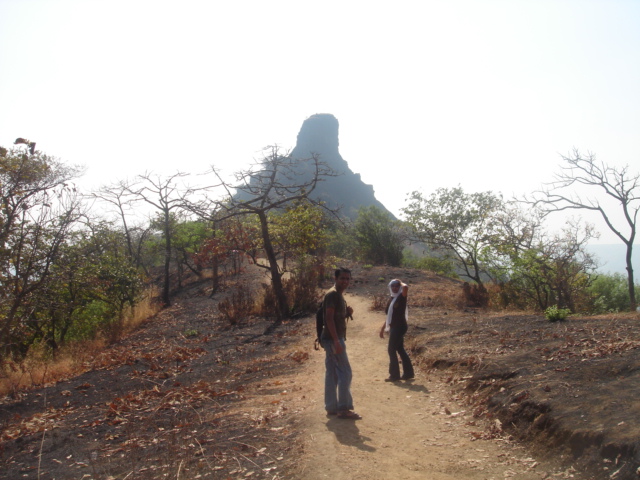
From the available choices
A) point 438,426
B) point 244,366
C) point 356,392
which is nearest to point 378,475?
point 438,426

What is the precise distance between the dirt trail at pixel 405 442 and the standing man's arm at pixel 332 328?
0.77m

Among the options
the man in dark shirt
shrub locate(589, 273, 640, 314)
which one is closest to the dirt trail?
the man in dark shirt

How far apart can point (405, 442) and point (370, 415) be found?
815mm

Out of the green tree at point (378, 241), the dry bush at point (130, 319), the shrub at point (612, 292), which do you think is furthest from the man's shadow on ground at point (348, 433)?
A: the green tree at point (378, 241)

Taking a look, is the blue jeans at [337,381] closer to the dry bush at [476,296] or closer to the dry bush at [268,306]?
the dry bush at [268,306]

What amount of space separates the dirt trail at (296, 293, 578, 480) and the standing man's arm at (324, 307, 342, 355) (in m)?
0.77

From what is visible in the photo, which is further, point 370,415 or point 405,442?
point 370,415

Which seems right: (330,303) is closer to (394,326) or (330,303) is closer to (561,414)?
(394,326)

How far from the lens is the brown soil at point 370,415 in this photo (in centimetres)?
421

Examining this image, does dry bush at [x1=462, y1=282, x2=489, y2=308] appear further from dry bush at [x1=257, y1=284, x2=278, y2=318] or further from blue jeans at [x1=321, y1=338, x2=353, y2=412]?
blue jeans at [x1=321, y1=338, x2=353, y2=412]

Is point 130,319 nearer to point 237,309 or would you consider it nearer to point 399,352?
point 237,309

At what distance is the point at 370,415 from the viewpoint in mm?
5684

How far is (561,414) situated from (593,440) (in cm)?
58

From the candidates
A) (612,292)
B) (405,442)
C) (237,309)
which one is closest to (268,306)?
(237,309)
